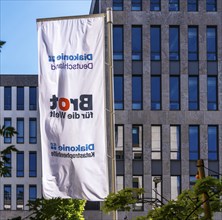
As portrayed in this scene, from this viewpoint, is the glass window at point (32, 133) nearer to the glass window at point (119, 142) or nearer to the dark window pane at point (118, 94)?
the dark window pane at point (118, 94)

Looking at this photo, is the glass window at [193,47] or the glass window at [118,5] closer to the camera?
the glass window at [193,47]

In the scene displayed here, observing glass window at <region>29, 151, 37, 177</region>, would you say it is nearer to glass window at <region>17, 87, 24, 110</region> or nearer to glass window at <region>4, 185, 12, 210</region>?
glass window at <region>4, 185, 12, 210</region>

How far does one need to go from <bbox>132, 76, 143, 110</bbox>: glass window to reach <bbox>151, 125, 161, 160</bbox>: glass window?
1.90 m

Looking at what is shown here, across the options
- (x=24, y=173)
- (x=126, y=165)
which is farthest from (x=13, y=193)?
(x=126, y=165)

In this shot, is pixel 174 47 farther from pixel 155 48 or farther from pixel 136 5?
pixel 136 5

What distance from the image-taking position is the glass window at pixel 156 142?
4891cm

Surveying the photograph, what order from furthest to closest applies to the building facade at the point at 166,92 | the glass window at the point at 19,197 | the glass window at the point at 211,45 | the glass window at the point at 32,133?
the glass window at the point at 32,133, the glass window at the point at 19,197, the glass window at the point at 211,45, the building facade at the point at 166,92

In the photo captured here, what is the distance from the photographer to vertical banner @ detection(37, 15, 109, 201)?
1392 cm

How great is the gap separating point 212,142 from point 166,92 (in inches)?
192

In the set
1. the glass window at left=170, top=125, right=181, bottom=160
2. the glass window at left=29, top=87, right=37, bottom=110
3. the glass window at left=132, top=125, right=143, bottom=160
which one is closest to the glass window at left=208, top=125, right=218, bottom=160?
the glass window at left=170, top=125, right=181, bottom=160

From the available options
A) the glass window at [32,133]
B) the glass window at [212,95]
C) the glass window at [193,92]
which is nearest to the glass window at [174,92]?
the glass window at [193,92]

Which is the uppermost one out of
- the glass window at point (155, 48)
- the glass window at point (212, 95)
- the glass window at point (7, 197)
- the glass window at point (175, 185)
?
the glass window at point (155, 48)

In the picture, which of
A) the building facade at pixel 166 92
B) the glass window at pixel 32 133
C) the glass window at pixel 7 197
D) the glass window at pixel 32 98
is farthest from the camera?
the glass window at pixel 32 98

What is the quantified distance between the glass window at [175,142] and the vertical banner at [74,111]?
116 feet
